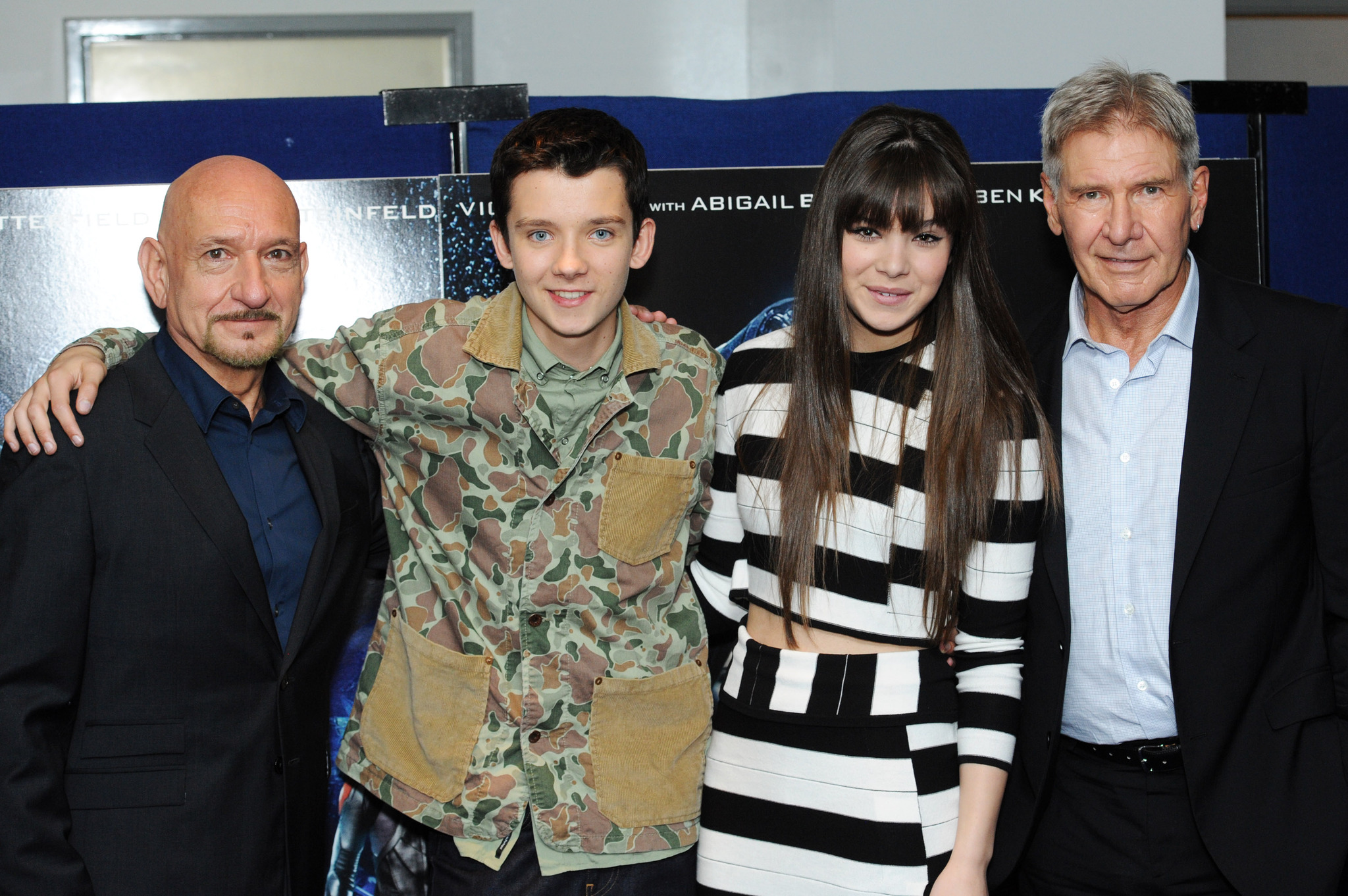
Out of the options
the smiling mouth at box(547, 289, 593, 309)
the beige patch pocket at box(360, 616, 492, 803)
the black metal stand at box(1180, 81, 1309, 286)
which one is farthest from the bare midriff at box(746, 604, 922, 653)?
the black metal stand at box(1180, 81, 1309, 286)

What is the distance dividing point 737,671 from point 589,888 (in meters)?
0.43

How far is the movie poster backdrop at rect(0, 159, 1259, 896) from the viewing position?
2.29 metres

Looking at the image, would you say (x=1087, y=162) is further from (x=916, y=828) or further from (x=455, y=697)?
(x=455, y=697)

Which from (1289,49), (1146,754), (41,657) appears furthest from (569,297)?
(1289,49)

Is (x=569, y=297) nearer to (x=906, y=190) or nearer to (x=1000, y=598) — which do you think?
(x=906, y=190)

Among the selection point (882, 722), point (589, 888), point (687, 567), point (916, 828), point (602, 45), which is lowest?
point (589, 888)

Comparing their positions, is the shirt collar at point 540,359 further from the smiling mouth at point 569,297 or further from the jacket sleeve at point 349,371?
the jacket sleeve at point 349,371

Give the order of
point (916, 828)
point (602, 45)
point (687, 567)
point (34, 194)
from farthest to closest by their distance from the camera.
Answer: point (602, 45), point (34, 194), point (687, 567), point (916, 828)

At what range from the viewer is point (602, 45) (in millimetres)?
4434

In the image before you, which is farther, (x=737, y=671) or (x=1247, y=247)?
(x=1247, y=247)

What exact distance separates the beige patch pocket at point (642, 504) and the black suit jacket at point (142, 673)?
1.55 ft

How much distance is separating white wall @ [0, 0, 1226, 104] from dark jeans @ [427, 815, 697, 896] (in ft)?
9.76

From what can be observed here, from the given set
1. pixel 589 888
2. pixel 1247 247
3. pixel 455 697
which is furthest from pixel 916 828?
pixel 1247 247

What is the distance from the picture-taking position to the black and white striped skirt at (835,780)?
5.09 feet
